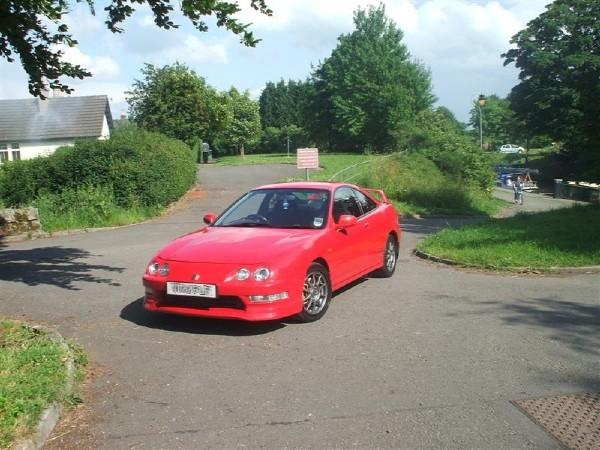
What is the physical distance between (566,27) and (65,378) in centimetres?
5902

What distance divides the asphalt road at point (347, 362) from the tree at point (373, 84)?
52.1 meters

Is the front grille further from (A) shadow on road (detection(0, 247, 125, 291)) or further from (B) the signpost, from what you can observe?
(B) the signpost

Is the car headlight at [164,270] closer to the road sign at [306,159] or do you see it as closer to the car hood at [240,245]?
the car hood at [240,245]

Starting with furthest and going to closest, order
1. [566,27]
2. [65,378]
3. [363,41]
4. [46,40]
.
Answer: [363,41] → [566,27] → [46,40] → [65,378]

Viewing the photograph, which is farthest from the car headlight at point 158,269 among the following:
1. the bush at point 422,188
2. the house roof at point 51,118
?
the house roof at point 51,118

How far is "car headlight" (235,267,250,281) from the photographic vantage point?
6.13 meters

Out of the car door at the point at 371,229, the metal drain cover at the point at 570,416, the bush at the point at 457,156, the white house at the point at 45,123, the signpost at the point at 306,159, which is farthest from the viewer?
the white house at the point at 45,123

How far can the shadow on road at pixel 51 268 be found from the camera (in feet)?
30.4

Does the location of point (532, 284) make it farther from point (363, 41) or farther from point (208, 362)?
point (363, 41)

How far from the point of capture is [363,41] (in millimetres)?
64750

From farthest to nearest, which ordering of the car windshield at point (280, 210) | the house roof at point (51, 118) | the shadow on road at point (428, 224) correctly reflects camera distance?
the house roof at point (51, 118), the shadow on road at point (428, 224), the car windshield at point (280, 210)

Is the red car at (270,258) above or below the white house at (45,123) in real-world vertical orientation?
below

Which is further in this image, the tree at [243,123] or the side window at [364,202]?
the tree at [243,123]

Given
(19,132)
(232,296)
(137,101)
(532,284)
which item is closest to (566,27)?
(137,101)
